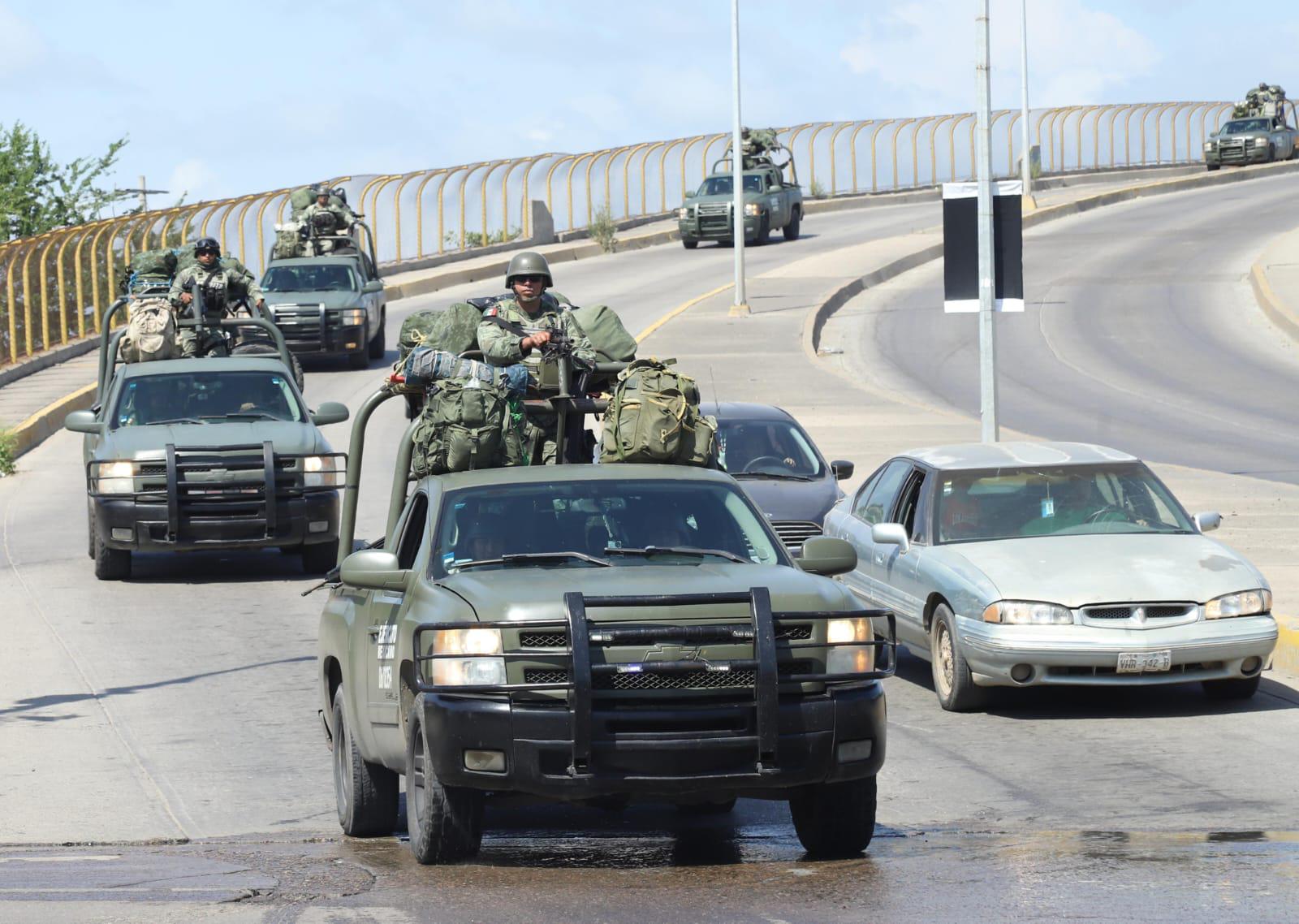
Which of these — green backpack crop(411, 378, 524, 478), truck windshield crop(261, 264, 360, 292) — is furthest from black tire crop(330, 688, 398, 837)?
truck windshield crop(261, 264, 360, 292)

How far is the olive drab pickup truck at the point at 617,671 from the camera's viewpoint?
6922 millimetres

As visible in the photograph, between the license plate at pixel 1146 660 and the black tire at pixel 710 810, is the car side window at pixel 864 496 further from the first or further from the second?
the black tire at pixel 710 810

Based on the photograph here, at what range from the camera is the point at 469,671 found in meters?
7.06

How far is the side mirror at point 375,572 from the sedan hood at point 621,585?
0.25 metres

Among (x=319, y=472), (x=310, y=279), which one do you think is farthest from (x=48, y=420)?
(x=319, y=472)

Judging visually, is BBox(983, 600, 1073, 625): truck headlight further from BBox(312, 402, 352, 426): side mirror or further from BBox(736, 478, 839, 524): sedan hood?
BBox(312, 402, 352, 426): side mirror

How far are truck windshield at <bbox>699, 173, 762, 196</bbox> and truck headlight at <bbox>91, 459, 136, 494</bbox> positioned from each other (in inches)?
1580

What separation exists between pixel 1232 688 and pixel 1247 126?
70.8 meters

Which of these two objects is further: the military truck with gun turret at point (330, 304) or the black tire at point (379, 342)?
the black tire at point (379, 342)

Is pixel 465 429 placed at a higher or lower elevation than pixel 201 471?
higher

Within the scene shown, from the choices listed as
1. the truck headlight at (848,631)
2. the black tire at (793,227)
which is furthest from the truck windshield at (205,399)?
the black tire at (793,227)

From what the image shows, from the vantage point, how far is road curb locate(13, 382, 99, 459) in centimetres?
2761

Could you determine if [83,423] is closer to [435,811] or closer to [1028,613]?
[1028,613]

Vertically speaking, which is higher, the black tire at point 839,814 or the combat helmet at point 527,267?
the combat helmet at point 527,267
